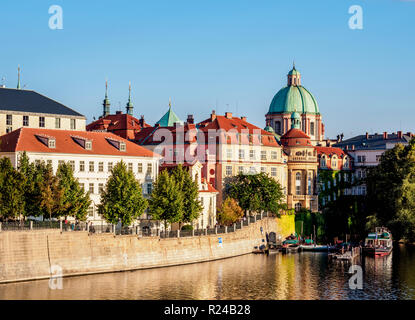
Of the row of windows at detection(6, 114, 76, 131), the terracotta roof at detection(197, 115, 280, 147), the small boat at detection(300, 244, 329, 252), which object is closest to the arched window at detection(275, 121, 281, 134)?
the terracotta roof at detection(197, 115, 280, 147)

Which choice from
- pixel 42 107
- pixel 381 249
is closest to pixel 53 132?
pixel 42 107

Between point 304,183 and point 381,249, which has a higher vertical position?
point 304,183

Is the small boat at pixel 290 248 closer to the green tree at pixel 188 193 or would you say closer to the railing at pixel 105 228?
the railing at pixel 105 228

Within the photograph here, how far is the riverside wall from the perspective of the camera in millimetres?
77812

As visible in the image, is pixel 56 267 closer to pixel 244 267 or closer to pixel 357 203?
pixel 244 267

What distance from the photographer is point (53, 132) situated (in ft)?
333

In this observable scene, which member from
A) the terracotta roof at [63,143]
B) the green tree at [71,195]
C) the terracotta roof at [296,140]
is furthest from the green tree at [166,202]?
the terracotta roof at [296,140]

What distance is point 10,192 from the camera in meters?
84.9

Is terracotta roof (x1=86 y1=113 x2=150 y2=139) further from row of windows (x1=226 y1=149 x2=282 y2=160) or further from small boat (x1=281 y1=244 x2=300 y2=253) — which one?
small boat (x1=281 y1=244 x2=300 y2=253)

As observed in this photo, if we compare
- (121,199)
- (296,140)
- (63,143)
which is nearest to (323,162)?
(296,140)

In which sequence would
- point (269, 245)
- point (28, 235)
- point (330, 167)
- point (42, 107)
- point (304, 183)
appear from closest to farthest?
point (28, 235) → point (42, 107) → point (269, 245) → point (304, 183) → point (330, 167)

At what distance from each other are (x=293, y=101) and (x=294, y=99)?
0.64 metres

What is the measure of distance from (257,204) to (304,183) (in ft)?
70.7

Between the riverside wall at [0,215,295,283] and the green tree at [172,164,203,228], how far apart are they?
4.06 meters
